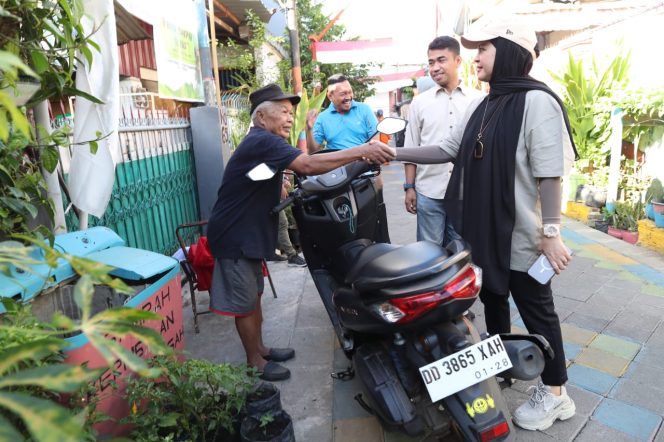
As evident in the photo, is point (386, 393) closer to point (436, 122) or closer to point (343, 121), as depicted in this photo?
point (436, 122)

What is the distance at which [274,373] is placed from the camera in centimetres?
295

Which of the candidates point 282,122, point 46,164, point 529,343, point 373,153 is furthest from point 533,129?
point 46,164

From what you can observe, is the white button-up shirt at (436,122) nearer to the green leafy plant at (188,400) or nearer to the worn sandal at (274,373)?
the worn sandal at (274,373)

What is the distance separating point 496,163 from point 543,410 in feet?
3.98

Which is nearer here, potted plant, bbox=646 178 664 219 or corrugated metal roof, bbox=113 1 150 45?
corrugated metal roof, bbox=113 1 150 45

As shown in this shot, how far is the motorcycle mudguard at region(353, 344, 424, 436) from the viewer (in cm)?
201

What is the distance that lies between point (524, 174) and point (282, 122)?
1352mm

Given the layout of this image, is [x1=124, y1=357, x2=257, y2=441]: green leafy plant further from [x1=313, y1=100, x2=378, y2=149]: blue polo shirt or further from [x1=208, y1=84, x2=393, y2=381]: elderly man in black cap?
[x1=313, y1=100, x2=378, y2=149]: blue polo shirt

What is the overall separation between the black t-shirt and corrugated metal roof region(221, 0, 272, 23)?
7.34 meters

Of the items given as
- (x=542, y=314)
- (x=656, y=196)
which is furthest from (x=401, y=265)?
(x=656, y=196)

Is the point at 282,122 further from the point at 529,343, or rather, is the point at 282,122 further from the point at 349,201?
the point at 529,343

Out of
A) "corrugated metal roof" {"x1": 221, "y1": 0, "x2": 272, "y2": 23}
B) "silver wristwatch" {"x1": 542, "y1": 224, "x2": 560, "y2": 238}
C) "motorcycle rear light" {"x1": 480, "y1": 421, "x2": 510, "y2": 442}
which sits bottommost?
"motorcycle rear light" {"x1": 480, "y1": 421, "x2": 510, "y2": 442}

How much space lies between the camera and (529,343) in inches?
82.5

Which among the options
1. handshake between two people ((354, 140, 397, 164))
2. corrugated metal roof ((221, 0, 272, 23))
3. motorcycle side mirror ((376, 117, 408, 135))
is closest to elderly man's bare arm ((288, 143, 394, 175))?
handshake between two people ((354, 140, 397, 164))
